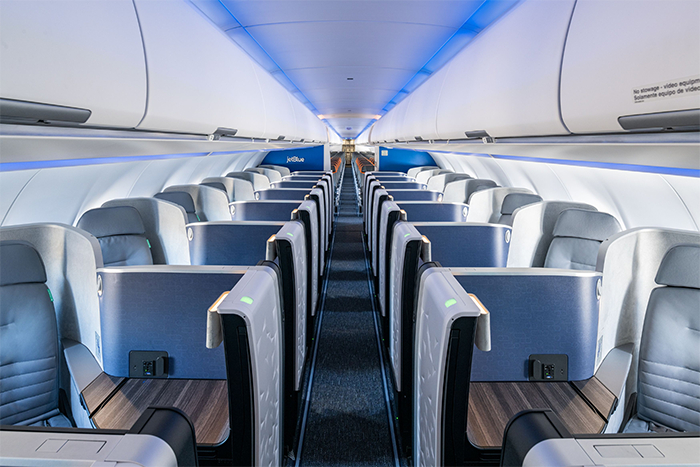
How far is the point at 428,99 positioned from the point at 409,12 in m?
1.85

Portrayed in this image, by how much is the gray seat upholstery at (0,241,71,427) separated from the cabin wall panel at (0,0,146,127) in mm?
1135

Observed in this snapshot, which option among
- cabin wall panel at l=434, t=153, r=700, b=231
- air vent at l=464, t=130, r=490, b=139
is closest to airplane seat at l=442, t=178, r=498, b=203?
cabin wall panel at l=434, t=153, r=700, b=231

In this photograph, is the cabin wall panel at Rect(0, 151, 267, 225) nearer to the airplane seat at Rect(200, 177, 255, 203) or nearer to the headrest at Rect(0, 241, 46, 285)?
the airplane seat at Rect(200, 177, 255, 203)

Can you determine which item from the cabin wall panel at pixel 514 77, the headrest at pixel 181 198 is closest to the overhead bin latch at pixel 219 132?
the cabin wall panel at pixel 514 77

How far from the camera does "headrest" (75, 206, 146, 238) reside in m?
3.15

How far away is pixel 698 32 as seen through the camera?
3.05ft

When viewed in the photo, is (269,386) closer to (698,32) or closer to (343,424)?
(343,424)

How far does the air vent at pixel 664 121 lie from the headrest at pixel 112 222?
3.39 m

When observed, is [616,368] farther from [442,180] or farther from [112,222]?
[442,180]

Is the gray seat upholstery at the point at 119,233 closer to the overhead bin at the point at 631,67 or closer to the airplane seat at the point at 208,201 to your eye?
the airplane seat at the point at 208,201

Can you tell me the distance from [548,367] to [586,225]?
161 cm

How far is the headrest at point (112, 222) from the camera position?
10.3 feet

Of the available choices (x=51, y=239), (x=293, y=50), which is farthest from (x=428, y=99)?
(x=51, y=239)

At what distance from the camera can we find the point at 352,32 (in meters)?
3.47
